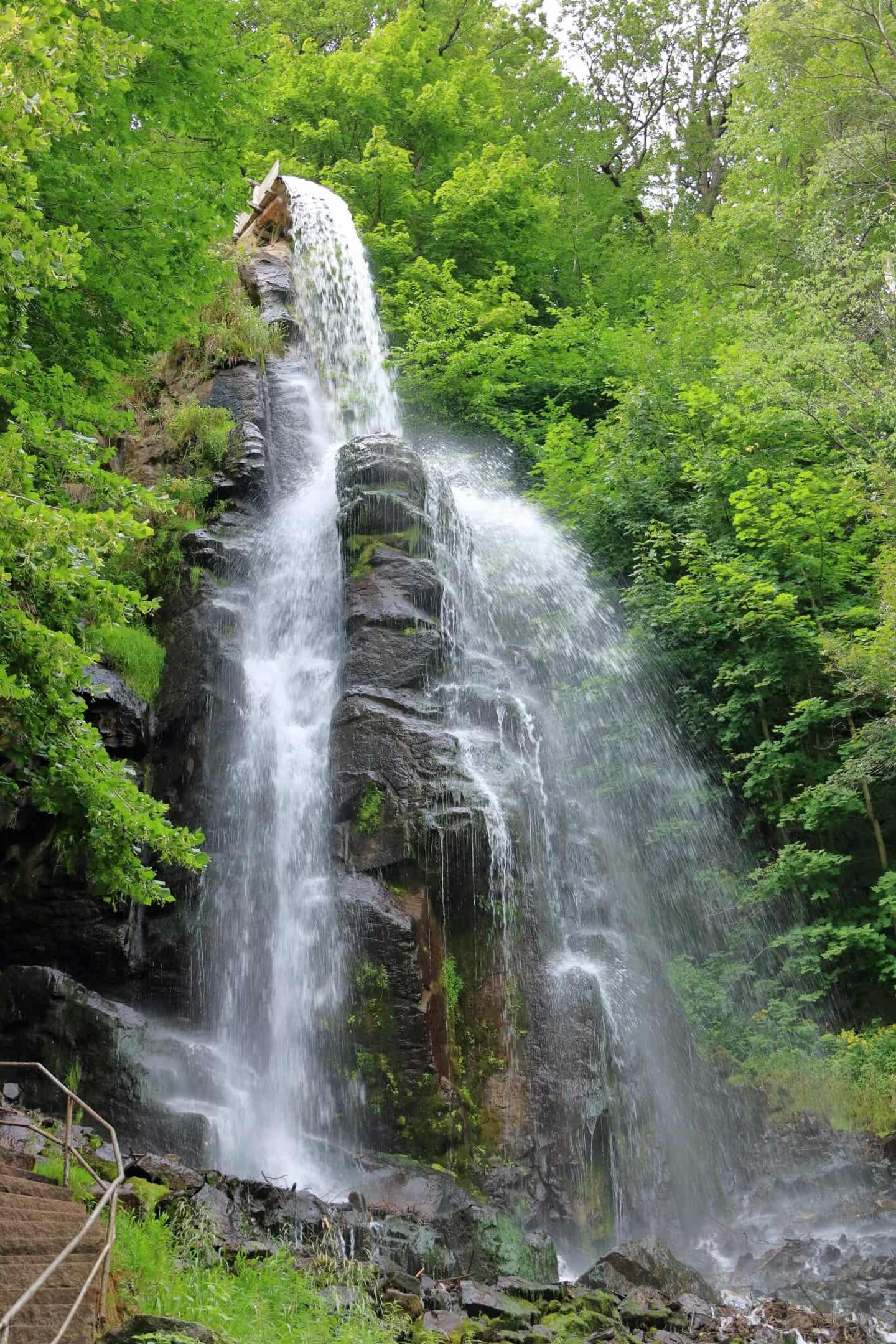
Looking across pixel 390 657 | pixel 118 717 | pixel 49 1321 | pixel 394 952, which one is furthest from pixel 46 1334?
pixel 390 657

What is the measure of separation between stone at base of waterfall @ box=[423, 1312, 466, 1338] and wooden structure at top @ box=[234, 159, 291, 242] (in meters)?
21.5

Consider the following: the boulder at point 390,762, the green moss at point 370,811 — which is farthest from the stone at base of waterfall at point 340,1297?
the green moss at point 370,811

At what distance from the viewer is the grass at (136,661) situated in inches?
540

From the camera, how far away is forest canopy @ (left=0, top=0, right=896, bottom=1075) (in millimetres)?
8219

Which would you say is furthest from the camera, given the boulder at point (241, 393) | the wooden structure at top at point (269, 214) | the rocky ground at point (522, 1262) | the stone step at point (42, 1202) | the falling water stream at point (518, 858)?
the wooden structure at top at point (269, 214)

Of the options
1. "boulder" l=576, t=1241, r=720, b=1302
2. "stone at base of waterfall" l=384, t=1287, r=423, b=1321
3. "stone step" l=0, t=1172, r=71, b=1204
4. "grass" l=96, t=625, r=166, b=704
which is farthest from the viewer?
"grass" l=96, t=625, r=166, b=704

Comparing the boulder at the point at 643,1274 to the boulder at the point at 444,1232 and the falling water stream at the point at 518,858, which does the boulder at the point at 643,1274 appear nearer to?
A: the boulder at the point at 444,1232

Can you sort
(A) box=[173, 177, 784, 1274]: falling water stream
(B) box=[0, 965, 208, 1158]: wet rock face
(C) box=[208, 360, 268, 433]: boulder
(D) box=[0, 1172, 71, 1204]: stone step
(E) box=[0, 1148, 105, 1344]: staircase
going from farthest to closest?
(C) box=[208, 360, 268, 433]: boulder < (A) box=[173, 177, 784, 1274]: falling water stream < (B) box=[0, 965, 208, 1158]: wet rock face < (D) box=[0, 1172, 71, 1204]: stone step < (E) box=[0, 1148, 105, 1344]: staircase

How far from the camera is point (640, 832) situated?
48.6ft

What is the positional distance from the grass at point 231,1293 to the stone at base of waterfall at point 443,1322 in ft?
0.67

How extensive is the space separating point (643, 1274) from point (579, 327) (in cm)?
1861

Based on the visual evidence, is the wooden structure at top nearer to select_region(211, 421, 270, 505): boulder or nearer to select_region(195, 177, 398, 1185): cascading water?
select_region(195, 177, 398, 1185): cascading water

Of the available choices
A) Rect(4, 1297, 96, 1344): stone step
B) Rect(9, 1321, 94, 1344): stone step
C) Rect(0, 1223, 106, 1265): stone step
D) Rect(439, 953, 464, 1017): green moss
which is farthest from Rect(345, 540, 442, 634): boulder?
Rect(9, 1321, 94, 1344): stone step

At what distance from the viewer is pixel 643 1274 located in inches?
361
